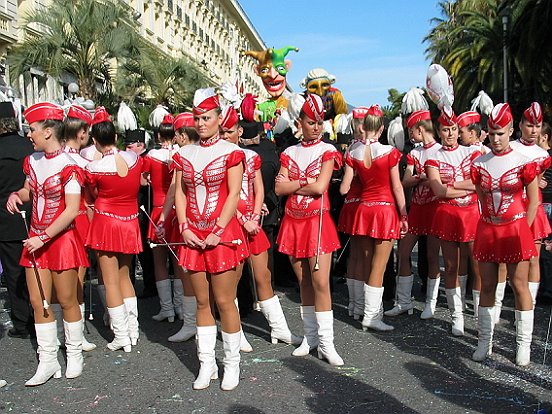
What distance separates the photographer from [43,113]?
449 cm

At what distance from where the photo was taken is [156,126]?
6.84 meters

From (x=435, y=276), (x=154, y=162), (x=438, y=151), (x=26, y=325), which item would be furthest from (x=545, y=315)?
(x=26, y=325)

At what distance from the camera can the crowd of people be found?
4.33 metres

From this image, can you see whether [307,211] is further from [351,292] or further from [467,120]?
[467,120]

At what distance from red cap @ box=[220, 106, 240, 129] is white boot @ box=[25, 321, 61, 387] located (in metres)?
2.02

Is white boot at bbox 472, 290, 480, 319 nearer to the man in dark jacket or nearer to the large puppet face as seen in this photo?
the large puppet face

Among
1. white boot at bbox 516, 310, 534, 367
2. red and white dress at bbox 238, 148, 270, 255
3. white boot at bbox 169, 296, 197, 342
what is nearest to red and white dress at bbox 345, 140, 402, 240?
red and white dress at bbox 238, 148, 270, 255

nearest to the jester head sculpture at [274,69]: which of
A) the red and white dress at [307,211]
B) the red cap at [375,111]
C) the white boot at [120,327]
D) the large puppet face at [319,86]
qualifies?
the large puppet face at [319,86]

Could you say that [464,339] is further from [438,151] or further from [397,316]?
[438,151]

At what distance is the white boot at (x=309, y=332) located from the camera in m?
5.10

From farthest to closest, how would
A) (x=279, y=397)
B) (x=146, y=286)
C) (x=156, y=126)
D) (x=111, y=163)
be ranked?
(x=146, y=286) < (x=156, y=126) < (x=111, y=163) < (x=279, y=397)

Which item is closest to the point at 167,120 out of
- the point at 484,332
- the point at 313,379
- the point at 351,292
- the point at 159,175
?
the point at 159,175

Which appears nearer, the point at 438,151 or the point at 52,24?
the point at 438,151

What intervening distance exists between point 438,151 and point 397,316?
1.70 meters
